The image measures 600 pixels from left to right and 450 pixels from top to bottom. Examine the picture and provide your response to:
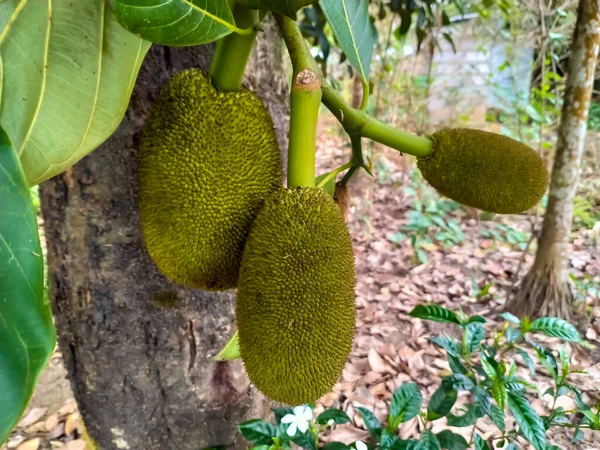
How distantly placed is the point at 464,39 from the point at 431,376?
2.68 m

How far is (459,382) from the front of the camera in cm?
100

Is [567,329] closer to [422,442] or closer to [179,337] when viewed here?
[422,442]

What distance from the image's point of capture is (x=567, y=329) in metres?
1.04

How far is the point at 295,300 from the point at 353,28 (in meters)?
0.30

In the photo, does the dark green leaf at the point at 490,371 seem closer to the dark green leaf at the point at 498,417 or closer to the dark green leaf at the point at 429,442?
the dark green leaf at the point at 498,417

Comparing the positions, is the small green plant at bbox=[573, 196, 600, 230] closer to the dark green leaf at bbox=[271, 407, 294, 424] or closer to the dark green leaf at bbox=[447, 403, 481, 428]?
the dark green leaf at bbox=[447, 403, 481, 428]

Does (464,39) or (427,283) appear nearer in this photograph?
(427,283)

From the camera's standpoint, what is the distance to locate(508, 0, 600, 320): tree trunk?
1.58 m

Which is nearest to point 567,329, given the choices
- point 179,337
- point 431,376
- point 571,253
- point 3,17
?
point 431,376

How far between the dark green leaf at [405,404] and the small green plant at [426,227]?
131 centimetres

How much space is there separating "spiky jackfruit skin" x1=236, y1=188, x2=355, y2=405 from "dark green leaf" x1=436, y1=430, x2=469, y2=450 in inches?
21.5

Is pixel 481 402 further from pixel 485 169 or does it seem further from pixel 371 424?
pixel 485 169

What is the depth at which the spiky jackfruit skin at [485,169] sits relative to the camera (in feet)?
2.10

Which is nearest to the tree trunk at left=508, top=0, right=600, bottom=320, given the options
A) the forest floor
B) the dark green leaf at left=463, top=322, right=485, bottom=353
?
the forest floor
